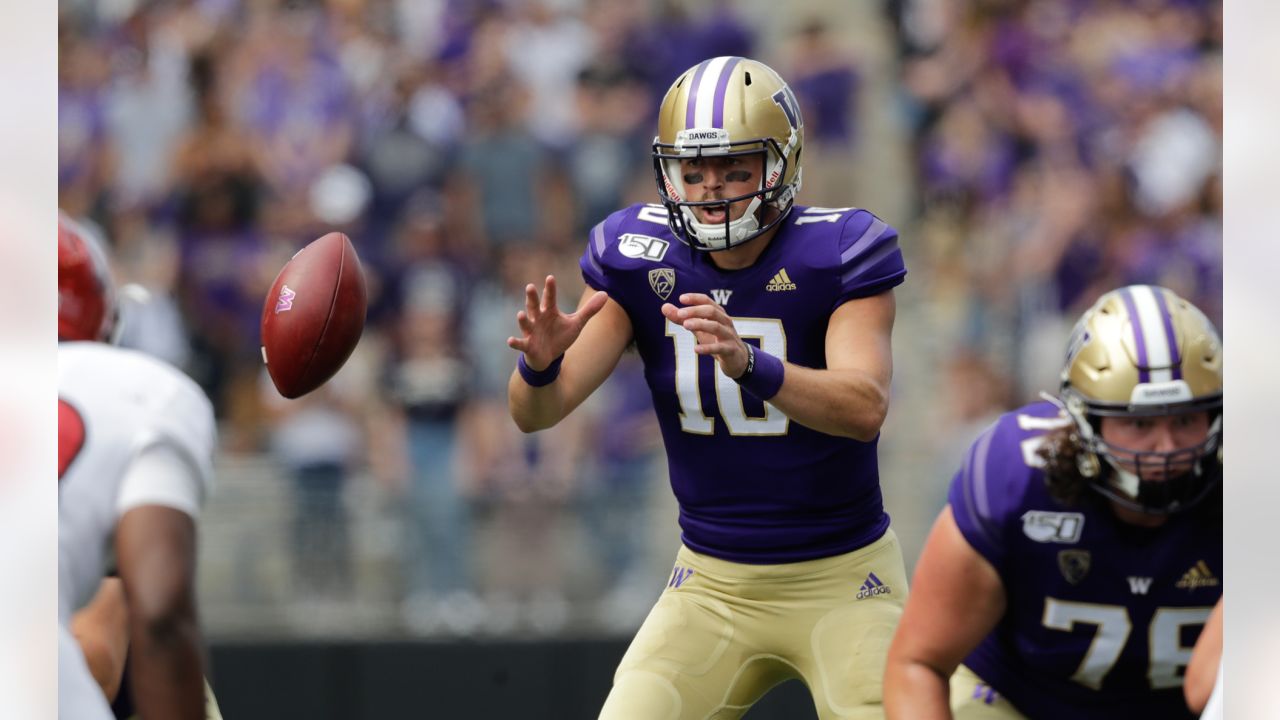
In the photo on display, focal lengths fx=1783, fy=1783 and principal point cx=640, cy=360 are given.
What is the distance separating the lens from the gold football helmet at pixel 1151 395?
3.29 meters

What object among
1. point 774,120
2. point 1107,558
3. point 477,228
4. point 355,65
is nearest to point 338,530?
point 477,228

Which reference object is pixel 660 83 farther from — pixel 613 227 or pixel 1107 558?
pixel 1107 558

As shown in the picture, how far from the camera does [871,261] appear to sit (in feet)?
11.8

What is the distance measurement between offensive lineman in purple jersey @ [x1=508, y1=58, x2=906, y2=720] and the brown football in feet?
1.33

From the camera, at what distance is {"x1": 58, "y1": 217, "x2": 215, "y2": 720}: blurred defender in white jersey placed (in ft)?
10.3

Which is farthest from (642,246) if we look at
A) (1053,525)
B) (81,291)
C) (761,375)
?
(81,291)

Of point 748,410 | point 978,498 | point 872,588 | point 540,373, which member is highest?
point 540,373

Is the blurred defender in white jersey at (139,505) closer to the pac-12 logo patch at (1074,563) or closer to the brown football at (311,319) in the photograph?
the brown football at (311,319)

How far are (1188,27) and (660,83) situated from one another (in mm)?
2313

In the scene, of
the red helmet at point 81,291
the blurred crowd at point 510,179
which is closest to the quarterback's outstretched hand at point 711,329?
the red helmet at point 81,291

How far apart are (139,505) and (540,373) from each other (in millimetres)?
804

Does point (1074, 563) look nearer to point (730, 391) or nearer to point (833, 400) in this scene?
point (833, 400)

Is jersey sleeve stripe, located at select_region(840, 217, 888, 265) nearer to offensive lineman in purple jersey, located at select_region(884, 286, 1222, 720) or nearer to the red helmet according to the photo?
offensive lineman in purple jersey, located at select_region(884, 286, 1222, 720)

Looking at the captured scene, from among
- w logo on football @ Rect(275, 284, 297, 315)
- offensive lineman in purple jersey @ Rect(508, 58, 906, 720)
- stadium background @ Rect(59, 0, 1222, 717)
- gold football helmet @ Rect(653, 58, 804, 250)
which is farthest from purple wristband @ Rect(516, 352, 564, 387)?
stadium background @ Rect(59, 0, 1222, 717)
